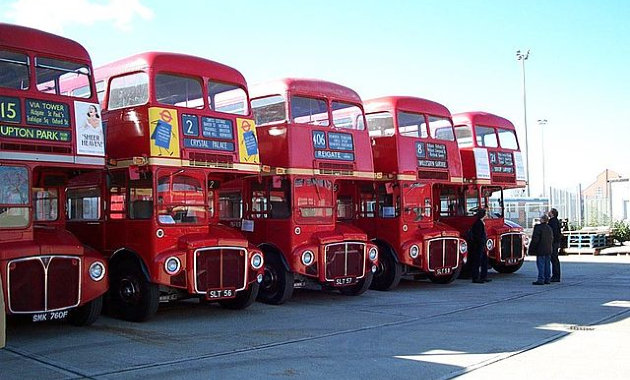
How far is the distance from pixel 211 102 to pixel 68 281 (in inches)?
151

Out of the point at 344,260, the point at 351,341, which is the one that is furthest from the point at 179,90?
the point at 351,341

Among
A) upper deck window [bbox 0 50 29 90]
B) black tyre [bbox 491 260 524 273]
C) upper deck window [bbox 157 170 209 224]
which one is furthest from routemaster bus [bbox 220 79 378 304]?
black tyre [bbox 491 260 524 273]

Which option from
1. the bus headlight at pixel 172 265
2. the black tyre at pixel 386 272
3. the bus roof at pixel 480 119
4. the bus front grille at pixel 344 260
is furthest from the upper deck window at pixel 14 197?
the bus roof at pixel 480 119

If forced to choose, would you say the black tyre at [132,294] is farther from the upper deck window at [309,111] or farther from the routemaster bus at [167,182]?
the upper deck window at [309,111]

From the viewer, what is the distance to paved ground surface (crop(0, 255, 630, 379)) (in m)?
7.74

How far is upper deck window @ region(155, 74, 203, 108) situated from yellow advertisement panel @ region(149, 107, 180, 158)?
264mm

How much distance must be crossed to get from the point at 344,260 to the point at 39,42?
6662mm

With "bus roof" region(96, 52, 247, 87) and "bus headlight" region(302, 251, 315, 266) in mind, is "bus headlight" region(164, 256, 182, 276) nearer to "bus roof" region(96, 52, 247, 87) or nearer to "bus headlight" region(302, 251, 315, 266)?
"bus headlight" region(302, 251, 315, 266)

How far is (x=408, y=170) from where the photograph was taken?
15570 mm

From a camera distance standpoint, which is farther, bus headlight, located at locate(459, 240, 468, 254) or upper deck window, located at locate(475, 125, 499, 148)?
upper deck window, located at locate(475, 125, 499, 148)

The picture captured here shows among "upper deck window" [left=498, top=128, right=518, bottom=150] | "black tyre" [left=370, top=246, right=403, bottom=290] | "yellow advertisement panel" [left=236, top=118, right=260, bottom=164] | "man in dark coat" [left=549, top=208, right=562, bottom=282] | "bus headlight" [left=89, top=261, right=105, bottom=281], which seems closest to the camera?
"bus headlight" [left=89, top=261, right=105, bottom=281]

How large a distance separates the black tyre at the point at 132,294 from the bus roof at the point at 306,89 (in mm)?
4357

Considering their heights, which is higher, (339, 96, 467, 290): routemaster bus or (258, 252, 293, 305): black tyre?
(339, 96, 467, 290): routemaster bus

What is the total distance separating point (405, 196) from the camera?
51.0ft
